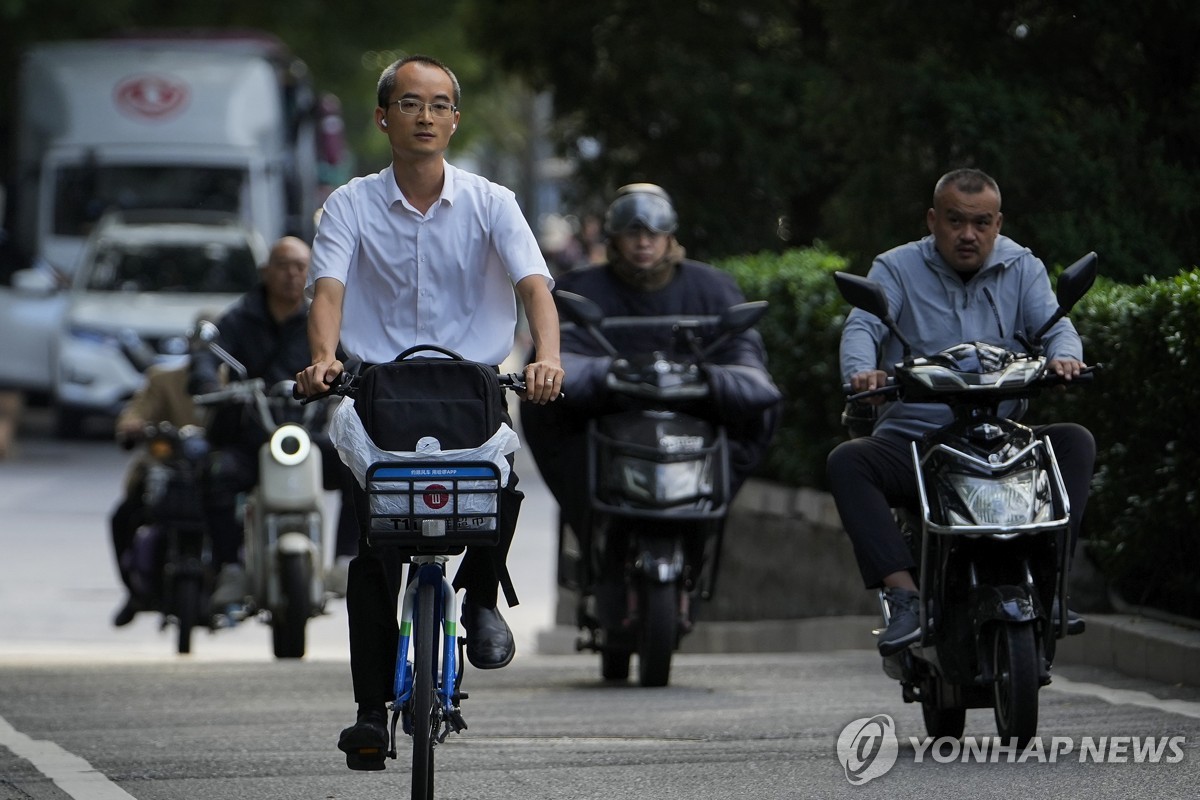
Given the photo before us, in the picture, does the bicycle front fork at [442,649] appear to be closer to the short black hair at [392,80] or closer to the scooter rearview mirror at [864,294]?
the short black hair at [392,80]

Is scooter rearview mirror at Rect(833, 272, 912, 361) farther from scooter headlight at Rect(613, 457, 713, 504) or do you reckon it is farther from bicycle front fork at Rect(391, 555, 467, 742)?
scooter headlight at Rect(613, 457, 713, 504)

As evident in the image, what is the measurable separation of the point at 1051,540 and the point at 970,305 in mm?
856

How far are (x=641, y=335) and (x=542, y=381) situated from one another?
3.84m

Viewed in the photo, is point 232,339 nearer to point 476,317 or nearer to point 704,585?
point 704,585

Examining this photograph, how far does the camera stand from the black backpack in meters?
5.15

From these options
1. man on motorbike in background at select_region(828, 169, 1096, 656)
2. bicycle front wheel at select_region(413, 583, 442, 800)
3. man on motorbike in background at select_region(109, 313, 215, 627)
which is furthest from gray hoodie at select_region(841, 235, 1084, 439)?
man on motorbike in background at select_region(109, 313, 215, 627)

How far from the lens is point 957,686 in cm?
631

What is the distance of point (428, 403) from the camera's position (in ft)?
16.9

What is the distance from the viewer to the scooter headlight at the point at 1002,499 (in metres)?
6.09

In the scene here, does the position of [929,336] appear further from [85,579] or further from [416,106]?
[85,579]

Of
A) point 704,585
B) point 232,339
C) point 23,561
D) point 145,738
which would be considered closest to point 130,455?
point 23,561

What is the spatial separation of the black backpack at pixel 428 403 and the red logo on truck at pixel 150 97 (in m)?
19.1

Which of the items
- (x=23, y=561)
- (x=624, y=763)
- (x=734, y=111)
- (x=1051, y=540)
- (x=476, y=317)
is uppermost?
(x=734, y=111)

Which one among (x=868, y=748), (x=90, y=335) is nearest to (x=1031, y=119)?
(x=868, y=748)
